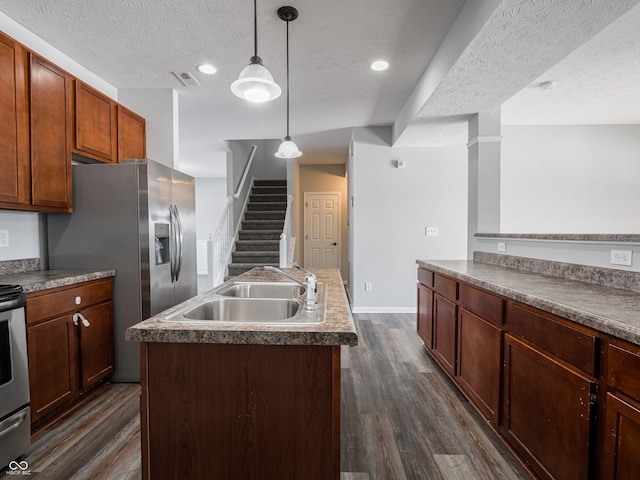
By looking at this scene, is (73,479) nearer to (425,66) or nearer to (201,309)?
(201,309)

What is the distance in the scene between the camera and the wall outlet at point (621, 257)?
162 centimetres

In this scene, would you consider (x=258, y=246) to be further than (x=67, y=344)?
Yes

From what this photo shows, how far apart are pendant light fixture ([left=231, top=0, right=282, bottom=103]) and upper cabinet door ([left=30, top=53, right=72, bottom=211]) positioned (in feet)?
4.94

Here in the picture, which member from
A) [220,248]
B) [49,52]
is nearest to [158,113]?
[49,52]

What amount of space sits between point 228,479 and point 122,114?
3.17 metres

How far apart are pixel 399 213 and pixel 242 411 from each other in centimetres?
401

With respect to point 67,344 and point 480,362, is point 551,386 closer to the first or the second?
point 480,362

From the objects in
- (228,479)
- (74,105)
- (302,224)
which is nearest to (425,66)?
(74,105)

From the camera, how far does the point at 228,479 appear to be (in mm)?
1096

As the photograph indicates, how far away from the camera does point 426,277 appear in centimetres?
308

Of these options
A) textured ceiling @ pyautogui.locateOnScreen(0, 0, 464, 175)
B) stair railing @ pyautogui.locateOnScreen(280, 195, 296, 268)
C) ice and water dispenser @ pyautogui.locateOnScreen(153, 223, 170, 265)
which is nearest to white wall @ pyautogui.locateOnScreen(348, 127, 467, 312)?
textured ceiling @ pyautogui.locateOnScreen(0, 0, 464, 175)

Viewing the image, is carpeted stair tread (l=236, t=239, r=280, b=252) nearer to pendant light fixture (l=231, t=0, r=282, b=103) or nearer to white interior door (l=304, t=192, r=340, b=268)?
white interior door (l=304, t=192, r=340, b=268)

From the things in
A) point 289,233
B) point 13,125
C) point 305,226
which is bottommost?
point 289,233

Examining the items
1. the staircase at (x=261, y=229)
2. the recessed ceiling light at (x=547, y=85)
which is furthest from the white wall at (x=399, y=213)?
the staircase at (x=261, y=229)
